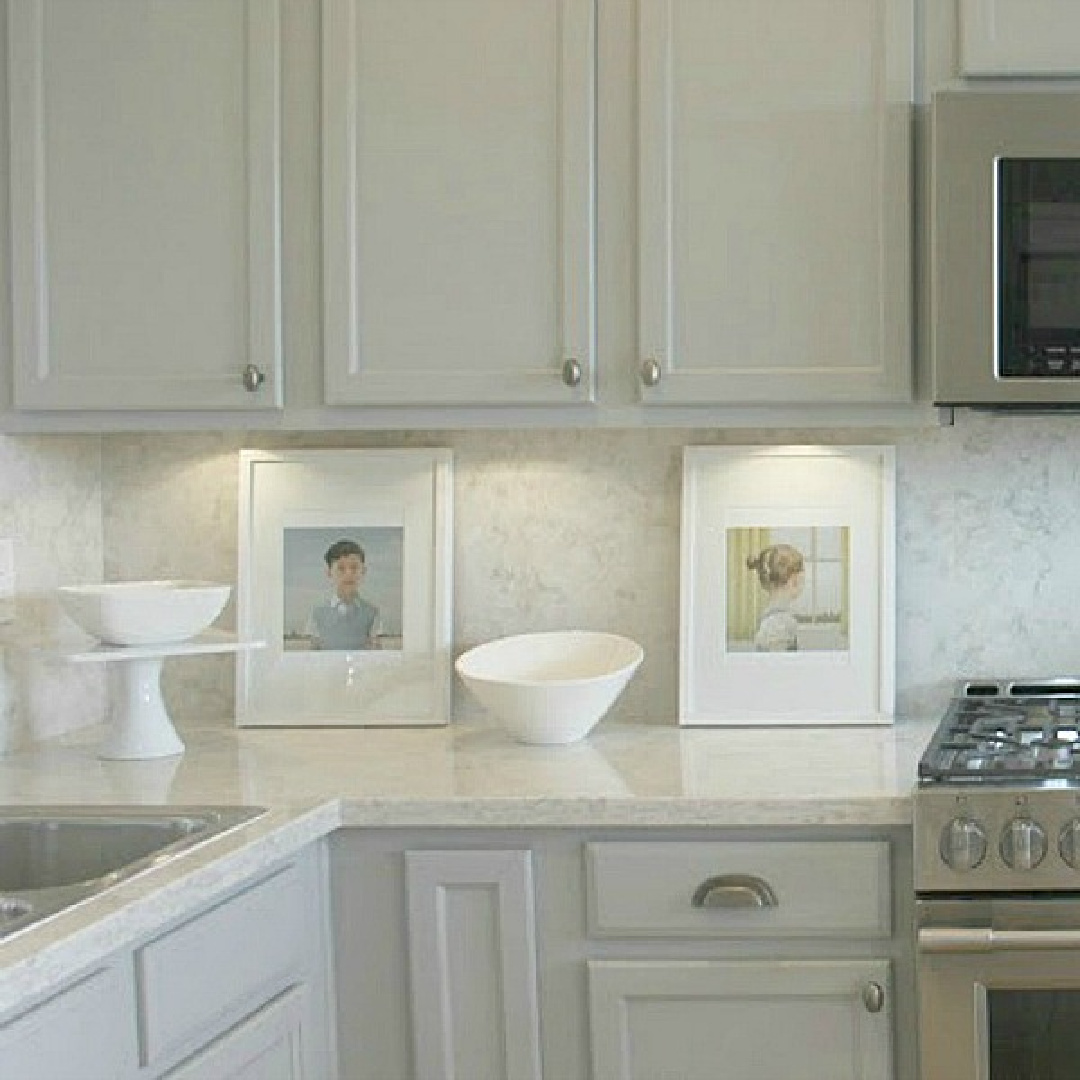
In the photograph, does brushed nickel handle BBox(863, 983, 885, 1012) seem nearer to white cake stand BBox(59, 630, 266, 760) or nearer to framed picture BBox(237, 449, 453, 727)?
framed picture BBox(237, 449, 453, 727)

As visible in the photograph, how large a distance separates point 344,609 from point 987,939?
1.19m

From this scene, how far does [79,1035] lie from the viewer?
178cm

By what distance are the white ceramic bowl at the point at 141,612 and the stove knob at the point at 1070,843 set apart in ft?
3.99

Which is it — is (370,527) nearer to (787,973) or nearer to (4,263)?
(4,263)

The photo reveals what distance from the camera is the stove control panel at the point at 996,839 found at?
2250 millimetres

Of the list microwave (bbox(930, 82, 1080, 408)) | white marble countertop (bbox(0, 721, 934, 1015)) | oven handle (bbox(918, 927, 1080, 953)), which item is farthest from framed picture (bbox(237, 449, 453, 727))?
oven handle (bbox(918, 927, 1080, 953))

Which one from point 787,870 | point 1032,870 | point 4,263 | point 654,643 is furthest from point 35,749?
point 1032,870

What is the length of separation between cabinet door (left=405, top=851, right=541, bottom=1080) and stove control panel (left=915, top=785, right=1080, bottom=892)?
1.66 ft

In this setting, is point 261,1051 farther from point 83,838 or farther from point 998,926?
point 998,926

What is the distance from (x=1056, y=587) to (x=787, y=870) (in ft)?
2.79

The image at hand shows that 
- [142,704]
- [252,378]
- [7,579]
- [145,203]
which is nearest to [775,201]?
[252,378]

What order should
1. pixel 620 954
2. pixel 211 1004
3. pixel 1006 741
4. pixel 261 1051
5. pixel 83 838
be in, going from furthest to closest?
pixel 1006 741 < pixel 620 954 < pixel 83 838 < pixel 261 1051 < pixel 211 1004

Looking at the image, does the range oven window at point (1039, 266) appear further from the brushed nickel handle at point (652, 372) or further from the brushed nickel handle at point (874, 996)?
the brushed nickel handle at point (874, 996)

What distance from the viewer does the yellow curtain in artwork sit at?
293 cm
